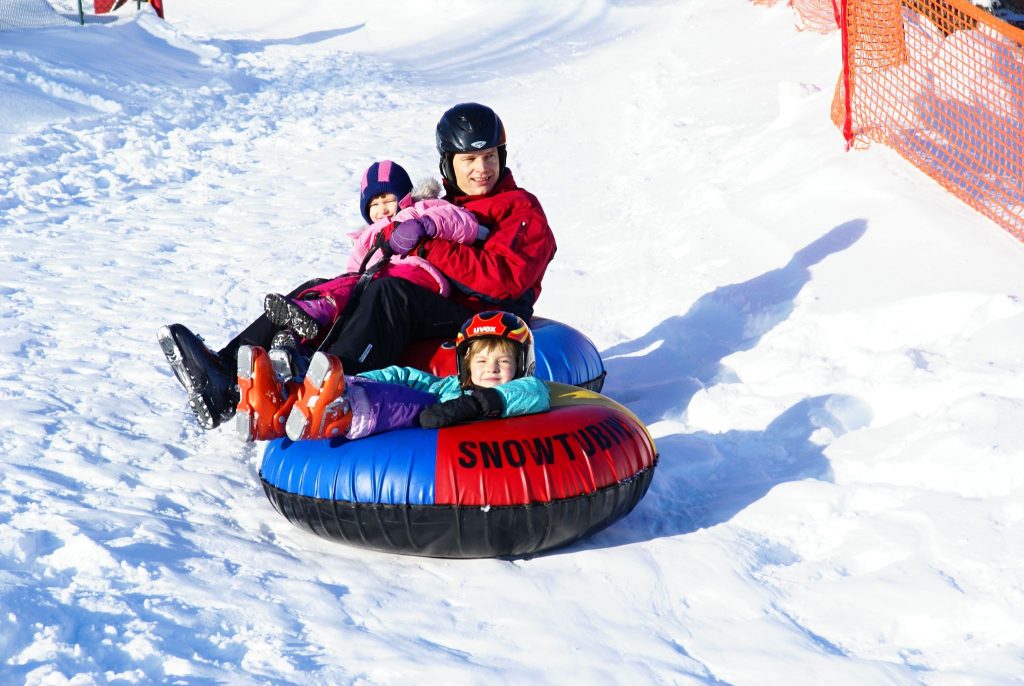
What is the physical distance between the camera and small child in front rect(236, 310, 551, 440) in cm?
Answer: 347

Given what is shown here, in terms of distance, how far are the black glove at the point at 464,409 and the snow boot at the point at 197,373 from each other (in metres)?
0.70

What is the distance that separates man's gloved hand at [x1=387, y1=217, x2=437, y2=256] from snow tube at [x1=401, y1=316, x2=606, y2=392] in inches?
15.7

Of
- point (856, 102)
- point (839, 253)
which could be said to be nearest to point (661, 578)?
point (839, 253)

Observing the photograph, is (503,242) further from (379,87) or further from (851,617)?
(379,87)

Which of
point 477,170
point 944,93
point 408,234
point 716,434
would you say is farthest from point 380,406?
point 944,93

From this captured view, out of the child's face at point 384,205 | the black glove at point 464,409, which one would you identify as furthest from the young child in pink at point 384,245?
the black glove at point 464,409

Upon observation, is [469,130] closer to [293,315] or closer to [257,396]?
[293,315]

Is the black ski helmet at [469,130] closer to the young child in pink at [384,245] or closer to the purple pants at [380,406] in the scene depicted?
the young child in pink at [384,245]

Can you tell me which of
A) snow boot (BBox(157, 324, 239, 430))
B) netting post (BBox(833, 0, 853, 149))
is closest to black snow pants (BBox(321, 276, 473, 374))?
snow boot (BBox(157, 324, 239, 430))

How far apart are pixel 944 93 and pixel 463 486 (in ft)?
16.1

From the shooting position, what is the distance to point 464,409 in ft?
11.8

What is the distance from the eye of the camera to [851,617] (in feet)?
10.3

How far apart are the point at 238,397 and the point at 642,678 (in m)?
1.72

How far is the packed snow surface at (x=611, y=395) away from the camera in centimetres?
294
